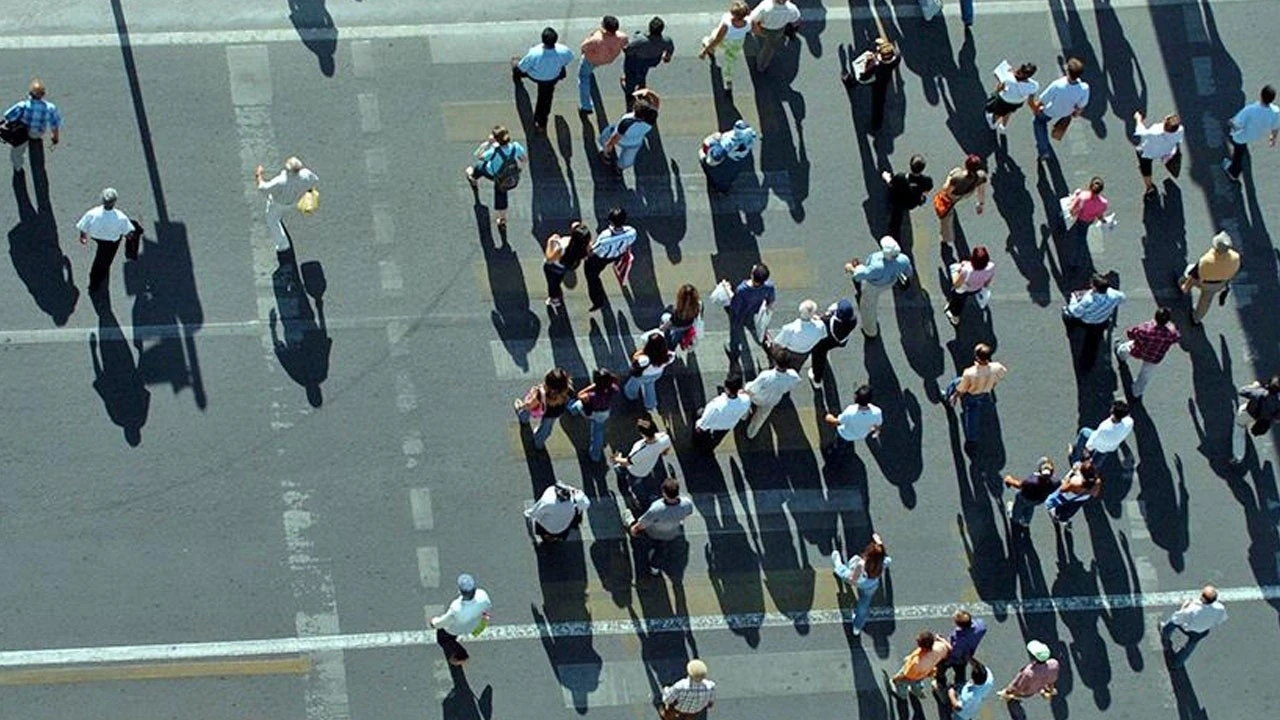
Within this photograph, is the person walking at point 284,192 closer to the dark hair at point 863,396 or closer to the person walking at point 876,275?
the person walking at point 876,275

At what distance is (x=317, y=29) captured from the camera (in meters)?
31.1

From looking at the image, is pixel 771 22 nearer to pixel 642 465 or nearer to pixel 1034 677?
pixel 642 465

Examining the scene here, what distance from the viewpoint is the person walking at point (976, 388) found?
91.9 ft

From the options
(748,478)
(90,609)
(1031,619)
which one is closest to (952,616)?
(1031,619)

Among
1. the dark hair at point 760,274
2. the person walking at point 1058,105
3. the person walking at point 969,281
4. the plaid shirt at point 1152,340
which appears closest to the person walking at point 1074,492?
the plaid shirt at point 1152,340

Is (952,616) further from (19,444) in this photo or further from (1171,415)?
(19,444)

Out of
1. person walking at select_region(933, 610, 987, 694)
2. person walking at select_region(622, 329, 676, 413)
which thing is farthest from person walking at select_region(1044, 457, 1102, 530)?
person walking at select_region(622, 329, 676, 413)

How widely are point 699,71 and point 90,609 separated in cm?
1061

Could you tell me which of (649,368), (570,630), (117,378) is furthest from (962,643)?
(117,378)

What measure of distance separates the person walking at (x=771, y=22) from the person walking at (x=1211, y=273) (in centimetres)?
599

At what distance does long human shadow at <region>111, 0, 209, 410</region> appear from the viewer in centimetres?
2842

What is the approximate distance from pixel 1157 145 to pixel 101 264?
520 inches

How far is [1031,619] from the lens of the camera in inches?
1104

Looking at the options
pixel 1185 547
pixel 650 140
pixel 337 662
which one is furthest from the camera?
pixel 650 140
